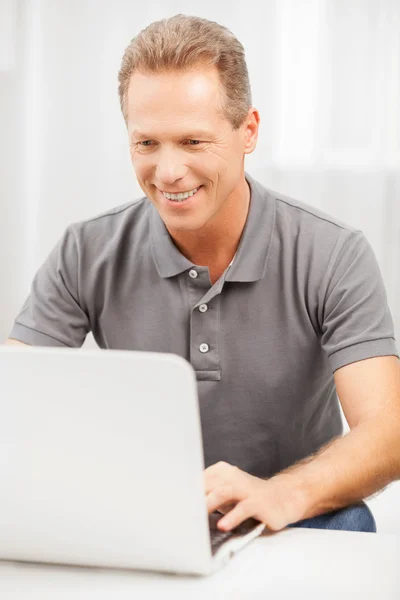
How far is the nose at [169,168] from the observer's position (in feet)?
4.33

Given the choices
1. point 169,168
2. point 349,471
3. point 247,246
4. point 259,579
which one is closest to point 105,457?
point 259,579

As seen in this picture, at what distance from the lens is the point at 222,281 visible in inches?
56.6

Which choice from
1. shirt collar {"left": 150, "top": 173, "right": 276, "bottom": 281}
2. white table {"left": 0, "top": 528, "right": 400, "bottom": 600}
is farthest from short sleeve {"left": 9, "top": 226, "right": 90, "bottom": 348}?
white table {"left": 0, "top": 528, "right": 400, "bottom": 600}

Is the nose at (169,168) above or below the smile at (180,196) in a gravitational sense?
above

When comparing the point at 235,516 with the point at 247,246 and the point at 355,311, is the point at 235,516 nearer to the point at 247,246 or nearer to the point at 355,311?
the point at 355,311

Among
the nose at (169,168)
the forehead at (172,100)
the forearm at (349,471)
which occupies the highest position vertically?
the forehead at (172,100)

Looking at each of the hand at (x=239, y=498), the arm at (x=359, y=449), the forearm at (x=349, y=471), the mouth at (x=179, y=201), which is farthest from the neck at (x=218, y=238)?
the hand at (x=239, y=498)

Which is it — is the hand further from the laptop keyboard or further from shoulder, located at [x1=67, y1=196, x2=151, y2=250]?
shoulder, located at [x1=67, y1=196, x2=151, y2=250]

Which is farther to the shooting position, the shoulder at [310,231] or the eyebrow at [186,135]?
the shoulder at [310,231]

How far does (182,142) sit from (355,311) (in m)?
0.38

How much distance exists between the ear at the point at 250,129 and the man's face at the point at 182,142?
6 centimetres

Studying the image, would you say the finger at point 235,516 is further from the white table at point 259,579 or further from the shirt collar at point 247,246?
the shirt collar at point 247,246

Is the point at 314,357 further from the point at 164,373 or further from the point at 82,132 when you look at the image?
the point at 82,132

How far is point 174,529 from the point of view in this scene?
78cm
